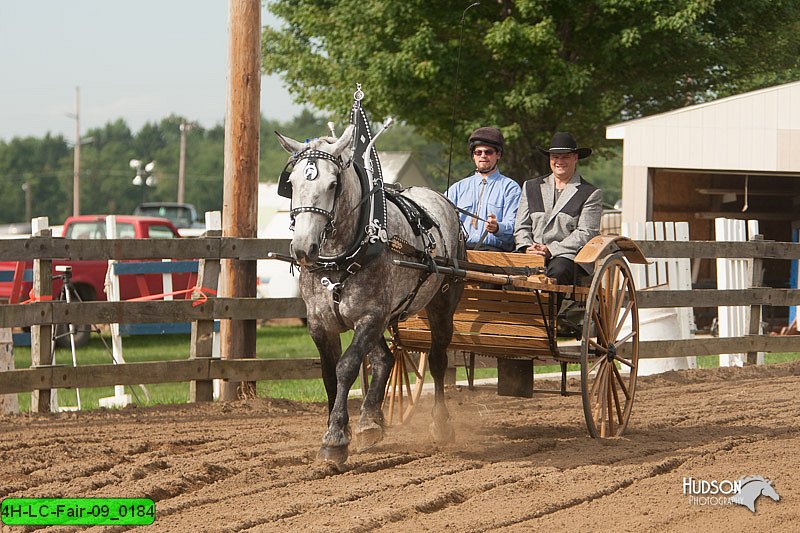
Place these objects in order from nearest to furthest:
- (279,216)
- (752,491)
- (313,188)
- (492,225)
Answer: (752,491), (313,188), (492,225), (279,216)

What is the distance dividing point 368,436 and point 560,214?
214 centimetres

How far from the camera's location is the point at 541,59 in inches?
946

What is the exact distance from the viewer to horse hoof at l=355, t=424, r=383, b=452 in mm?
6516

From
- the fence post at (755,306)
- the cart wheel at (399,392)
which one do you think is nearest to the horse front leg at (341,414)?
the cart wheel at (399,392)

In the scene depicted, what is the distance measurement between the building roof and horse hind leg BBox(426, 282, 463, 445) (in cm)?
1155

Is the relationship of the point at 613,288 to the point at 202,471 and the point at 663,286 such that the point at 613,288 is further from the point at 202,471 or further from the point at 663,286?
the point at 663,286

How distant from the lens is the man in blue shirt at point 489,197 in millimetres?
8000

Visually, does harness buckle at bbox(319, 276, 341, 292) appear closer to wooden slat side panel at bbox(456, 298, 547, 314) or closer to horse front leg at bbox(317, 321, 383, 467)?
horse front leg at bbox(317, 321, 383, 467)

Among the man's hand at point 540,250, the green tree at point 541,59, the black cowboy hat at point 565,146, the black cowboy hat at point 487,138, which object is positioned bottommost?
the man's hand at point 540,250

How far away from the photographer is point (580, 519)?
5078 mm

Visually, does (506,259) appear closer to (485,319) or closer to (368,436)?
(485,319)

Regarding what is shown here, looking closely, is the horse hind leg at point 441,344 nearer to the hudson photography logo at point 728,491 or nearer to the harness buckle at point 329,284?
the harness buckle at point 329,284

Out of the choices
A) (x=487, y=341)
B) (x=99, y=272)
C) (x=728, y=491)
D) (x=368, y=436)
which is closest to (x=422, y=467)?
(x=368, y=436)

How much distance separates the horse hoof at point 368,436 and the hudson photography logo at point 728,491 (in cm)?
182
